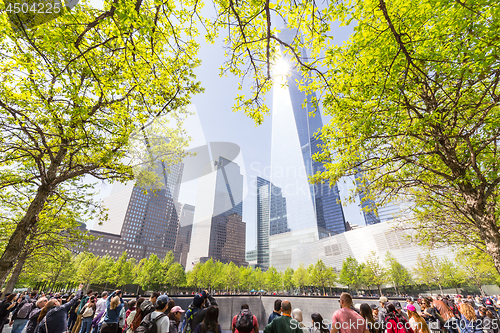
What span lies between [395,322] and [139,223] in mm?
134223

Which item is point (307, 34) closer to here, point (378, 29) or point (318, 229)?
point (378, 29)

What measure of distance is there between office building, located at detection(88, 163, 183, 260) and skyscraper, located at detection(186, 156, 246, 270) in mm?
18231

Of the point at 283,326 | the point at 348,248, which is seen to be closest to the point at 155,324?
the point at 283,326

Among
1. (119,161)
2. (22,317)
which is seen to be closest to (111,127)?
(119,161)

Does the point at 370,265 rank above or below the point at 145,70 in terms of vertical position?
below

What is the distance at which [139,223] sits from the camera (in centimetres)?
11506

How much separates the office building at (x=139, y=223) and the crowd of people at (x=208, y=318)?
322 feet

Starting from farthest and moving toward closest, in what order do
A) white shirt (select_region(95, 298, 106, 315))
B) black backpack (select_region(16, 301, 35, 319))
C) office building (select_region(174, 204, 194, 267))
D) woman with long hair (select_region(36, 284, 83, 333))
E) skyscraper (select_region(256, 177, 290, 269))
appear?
office building (select_region(174, 204, 194, 267)) → skyscraper (select_region(256, 177, 290, 269)) → black backpack (select_region(16, 301, 35, 319)) → white shirt (select_region(95, 298, 106, 315)) → woman with long hair (select_region(36, 284, 83, 333))

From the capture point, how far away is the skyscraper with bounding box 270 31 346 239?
354 ft

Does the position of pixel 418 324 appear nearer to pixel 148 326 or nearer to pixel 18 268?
pixel 148 326

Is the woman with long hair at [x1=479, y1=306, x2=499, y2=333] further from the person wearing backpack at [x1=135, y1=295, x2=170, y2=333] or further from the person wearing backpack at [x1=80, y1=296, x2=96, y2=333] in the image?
the person wearing backpack at [x1=80, y1=296, x2=96, y2=333]

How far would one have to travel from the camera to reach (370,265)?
1992 inches

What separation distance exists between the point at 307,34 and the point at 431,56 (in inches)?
110

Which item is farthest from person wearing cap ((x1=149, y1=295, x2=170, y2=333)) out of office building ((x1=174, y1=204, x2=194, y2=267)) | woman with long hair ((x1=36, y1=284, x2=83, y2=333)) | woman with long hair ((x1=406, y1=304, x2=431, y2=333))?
office building ((x1=174, y1=204, x2=194, y2=267))
